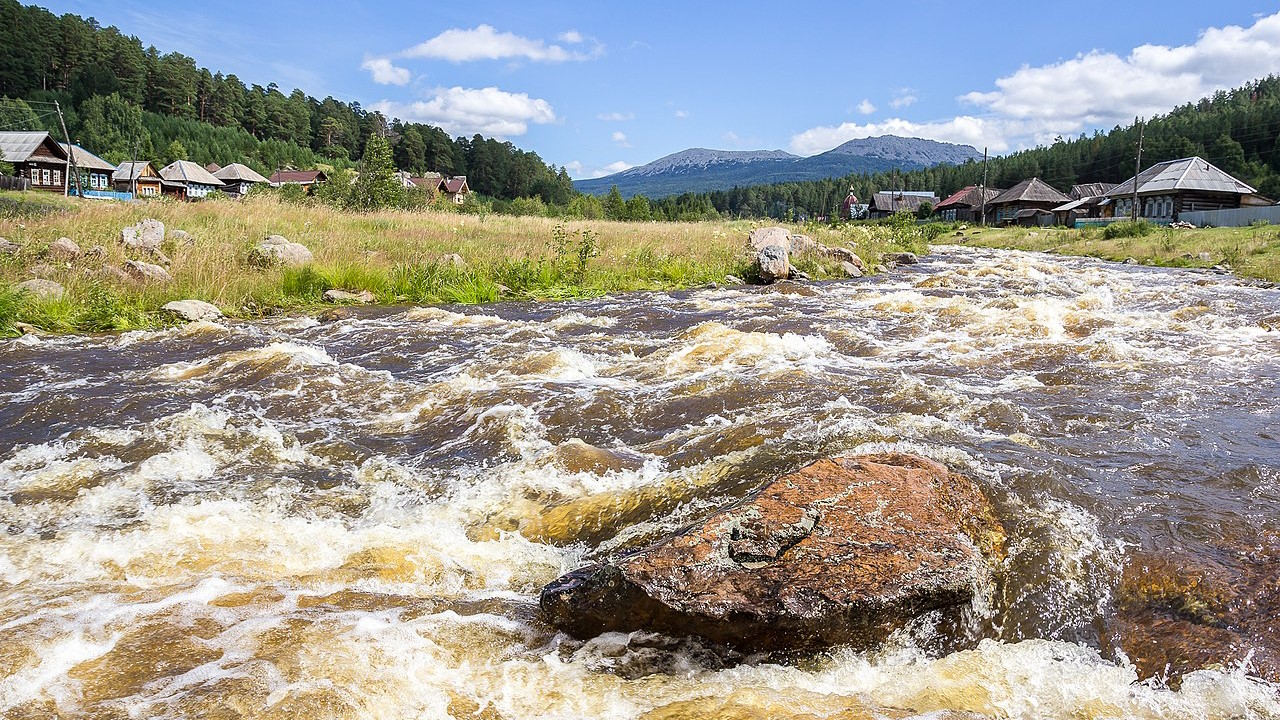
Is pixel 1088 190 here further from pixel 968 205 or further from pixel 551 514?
pixel 551 514

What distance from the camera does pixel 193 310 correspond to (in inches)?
425

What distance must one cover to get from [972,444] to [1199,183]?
6083 cm

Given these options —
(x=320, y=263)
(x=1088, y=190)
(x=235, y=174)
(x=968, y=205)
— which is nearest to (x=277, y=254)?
(x=320, y=263)

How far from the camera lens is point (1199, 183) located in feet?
166

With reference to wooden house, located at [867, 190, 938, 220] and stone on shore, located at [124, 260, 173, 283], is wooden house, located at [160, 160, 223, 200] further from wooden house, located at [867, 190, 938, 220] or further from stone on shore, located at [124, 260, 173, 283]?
wooden house, located at [867, 190, 938, 220]

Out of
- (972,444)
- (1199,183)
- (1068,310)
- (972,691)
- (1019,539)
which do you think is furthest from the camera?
(1199,183)

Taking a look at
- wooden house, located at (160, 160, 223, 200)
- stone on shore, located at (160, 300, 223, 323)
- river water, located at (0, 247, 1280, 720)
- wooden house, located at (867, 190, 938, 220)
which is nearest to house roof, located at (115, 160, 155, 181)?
wooden house, located at (160, 160, 223, 200)

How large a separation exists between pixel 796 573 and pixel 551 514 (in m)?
1.75

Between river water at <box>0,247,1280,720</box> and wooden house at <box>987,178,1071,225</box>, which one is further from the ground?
wooden house at <box>987,178,1071,225</box>

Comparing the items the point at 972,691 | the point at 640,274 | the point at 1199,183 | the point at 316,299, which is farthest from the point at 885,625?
the point at 1199,183

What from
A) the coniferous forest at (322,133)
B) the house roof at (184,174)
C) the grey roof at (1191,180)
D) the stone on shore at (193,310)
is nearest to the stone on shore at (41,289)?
the stone on shore at (193,310)

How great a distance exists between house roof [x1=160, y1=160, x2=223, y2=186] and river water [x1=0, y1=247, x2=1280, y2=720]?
78.2m

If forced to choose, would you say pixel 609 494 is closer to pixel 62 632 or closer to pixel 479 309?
pixel 62 632

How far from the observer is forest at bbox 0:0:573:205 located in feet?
297
